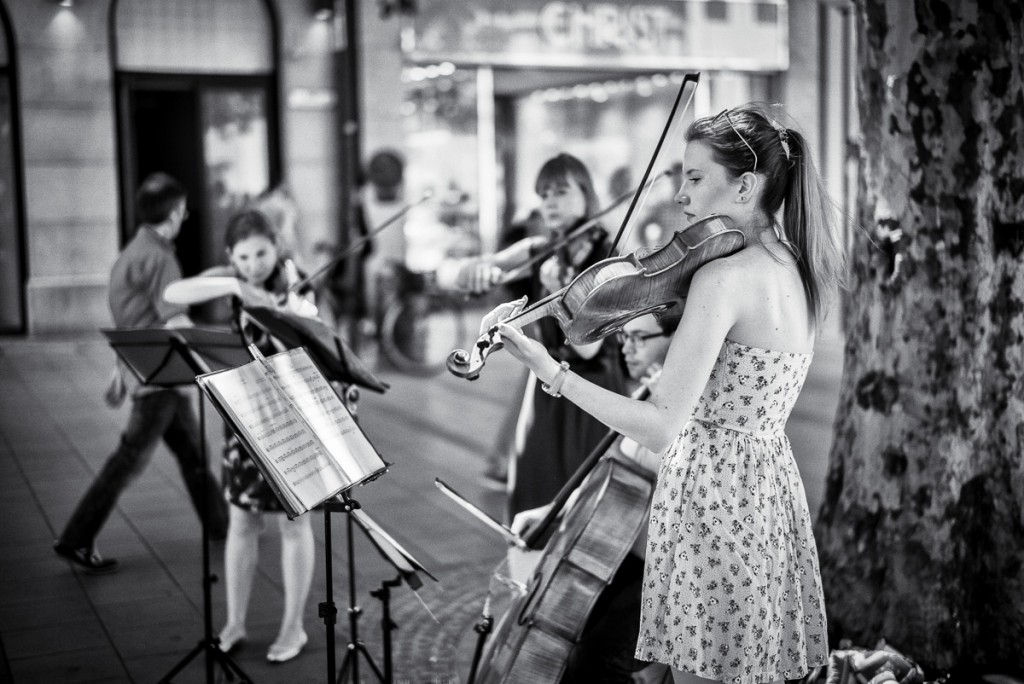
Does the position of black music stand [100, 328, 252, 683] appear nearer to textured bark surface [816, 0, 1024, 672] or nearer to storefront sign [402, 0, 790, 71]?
textured bark surface [816, 0, 1024, 672]

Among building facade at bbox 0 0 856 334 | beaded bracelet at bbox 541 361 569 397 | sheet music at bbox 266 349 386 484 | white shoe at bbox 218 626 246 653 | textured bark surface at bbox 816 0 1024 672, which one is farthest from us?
building facade at bbox 0 0 856 334

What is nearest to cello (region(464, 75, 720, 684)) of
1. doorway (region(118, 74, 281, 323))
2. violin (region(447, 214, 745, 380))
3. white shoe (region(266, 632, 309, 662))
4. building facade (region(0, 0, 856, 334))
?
violin (region(447, 214, 745, 380))

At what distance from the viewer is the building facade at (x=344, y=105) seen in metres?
12.8

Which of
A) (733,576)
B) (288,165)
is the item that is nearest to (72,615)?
(733,576)

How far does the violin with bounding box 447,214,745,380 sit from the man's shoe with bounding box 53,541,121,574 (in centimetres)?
A: 351

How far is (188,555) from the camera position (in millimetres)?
5602

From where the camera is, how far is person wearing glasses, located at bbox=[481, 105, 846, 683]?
103 inches

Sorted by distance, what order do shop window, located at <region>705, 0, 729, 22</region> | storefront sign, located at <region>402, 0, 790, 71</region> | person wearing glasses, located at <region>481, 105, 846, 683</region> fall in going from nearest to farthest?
person wearing glasses, located at <region>481, 105, 846, 683</region>
storefront sign, located at <region>402, 0, 790, 71</region>
shop window, located at <region>705, 0, 729, 22</region>

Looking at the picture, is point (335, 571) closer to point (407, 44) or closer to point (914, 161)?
point (914, 161)

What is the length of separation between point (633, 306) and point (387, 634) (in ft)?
5.17

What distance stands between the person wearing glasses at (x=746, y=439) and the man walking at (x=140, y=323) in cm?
322

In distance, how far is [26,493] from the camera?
22.0 ft

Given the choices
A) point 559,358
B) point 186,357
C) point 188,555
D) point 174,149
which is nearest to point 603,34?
point 174,149

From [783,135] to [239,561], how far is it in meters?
2.55
